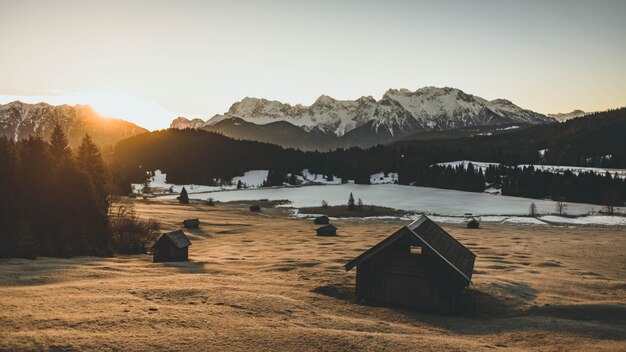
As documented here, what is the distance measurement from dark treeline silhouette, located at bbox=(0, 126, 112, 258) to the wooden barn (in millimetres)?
29737

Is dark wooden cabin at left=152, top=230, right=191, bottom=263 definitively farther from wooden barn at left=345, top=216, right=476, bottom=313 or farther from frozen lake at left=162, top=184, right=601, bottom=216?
frozen lake at left=162, top=184, right=601, bottom=216

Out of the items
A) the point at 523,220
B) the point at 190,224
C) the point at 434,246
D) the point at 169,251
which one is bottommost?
the point at 523,220

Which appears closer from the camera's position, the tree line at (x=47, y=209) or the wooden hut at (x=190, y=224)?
the tree line at (x=47, y=209)

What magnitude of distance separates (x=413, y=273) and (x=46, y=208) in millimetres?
38757

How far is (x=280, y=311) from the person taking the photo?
63.6 feet

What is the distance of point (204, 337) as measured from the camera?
1473 centimetres

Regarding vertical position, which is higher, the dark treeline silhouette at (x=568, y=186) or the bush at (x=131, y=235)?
the dark treeline silhouette at (x=568, y=186)

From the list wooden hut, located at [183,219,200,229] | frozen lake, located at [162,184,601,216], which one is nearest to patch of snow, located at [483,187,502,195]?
frozen lake, located at [162,184,601,216]

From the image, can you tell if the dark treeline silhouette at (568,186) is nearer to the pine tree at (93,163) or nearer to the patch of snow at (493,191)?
the patch of snow at (493,191)

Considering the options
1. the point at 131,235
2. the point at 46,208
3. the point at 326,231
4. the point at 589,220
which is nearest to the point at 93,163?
the point at 131,235

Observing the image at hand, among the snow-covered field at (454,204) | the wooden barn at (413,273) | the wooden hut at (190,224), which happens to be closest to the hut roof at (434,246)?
the wooden barn at (413,273)

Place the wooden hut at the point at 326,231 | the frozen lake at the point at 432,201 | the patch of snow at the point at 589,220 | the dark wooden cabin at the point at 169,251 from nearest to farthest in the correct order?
the dark wooden cabin at the point at 169,251 < the wooden hut at the point at 326,231 < the patch of snow at the point at 589,220 < the frozen lake at the point at 432,201

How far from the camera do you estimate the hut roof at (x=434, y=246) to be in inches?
880

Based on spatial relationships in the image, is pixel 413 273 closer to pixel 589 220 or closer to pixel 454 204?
pixel 589 220
